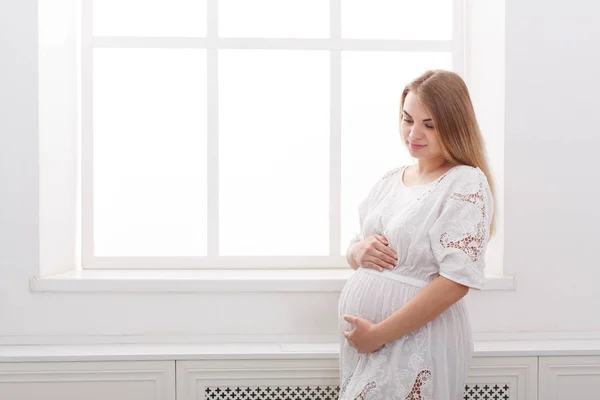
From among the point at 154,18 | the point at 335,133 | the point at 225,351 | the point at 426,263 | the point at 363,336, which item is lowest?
the point at 225,351

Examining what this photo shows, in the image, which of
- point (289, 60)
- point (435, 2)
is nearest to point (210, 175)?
point (289, 60)

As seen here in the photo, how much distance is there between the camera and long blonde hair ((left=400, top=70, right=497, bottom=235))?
196 cm

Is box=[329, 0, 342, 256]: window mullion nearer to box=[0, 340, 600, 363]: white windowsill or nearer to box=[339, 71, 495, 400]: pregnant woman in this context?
box=[0, 340, 600, 363]: white windowsill

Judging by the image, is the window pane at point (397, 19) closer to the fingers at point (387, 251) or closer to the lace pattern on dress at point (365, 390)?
the fingers at point (387, 251)

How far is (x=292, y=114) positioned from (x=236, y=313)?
0.92 m

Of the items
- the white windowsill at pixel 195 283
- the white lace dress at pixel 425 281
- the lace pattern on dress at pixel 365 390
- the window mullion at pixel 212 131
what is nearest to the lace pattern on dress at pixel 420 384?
the white lace dress at pixel 425 281

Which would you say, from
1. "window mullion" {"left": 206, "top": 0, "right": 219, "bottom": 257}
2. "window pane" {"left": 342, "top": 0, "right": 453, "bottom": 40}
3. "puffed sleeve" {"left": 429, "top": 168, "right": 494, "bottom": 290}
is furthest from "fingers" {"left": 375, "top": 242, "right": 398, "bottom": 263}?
"window pane" {"left": 342, "top": 0, "right": 453, "bottom": 40}

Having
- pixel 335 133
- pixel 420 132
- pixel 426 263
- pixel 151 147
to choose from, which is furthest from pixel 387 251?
pixel 151 147

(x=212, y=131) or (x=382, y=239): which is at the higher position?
(x=212, y=131)

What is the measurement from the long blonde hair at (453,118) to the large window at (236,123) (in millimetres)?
1034

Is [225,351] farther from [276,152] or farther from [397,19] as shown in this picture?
[397,19]

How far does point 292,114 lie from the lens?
119 inches

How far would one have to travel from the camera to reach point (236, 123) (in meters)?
3.02

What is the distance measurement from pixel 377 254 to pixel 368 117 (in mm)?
1120
